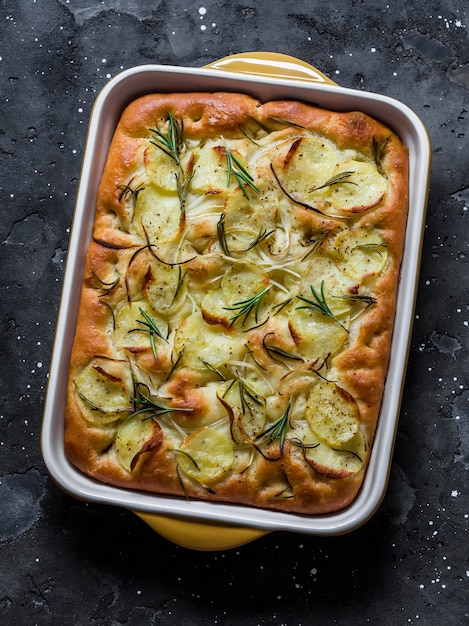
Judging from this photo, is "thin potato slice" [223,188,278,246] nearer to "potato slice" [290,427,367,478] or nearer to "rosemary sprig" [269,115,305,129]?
"rosemary sprig" [269,115,305,129]

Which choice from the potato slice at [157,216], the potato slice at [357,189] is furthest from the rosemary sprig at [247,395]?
the potato slice at [357,189]

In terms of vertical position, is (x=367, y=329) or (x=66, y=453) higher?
(x=367, y=329)

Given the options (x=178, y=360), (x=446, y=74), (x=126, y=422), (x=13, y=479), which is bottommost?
(x=13, y=479)

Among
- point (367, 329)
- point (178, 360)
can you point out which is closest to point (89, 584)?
point (178, 360)

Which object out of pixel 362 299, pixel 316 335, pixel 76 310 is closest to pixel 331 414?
pixel 316 335

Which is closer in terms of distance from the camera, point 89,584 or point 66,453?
point 66,453

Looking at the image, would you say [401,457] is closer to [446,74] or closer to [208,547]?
[208,547]

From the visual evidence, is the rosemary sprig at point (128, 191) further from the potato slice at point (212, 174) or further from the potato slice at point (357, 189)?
the potato slice at point (357, 189)
